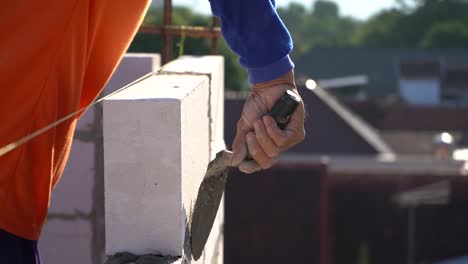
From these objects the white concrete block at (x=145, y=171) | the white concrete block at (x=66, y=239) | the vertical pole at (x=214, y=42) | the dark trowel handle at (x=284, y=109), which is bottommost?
the white concrete block at (x=66, y=239)

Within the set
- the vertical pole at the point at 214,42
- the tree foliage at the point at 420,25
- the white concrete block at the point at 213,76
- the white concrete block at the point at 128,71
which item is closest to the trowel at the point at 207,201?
the white concrete block at the point at 213,76

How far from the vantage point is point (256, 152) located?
2.69 m

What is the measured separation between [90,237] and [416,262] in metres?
23.7

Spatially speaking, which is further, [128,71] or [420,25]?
[420,25]

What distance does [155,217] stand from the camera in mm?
3027

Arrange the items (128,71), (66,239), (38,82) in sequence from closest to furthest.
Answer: (38,82) → (66,239) → (128,71)

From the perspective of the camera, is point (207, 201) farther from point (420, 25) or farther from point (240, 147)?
point (420, 25)

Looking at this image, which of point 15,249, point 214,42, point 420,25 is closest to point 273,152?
point 15,249

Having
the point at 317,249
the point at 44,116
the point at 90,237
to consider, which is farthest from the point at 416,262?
the point at 44,116

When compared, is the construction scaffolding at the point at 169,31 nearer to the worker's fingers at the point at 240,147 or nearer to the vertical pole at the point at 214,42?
the vertical pole at the point at 214,42

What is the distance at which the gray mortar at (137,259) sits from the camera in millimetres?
2977

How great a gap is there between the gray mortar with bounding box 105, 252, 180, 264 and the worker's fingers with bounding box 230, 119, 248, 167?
396mm

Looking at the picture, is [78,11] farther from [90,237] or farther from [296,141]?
[90,237]

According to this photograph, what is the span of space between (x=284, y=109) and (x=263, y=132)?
8 centimetres
